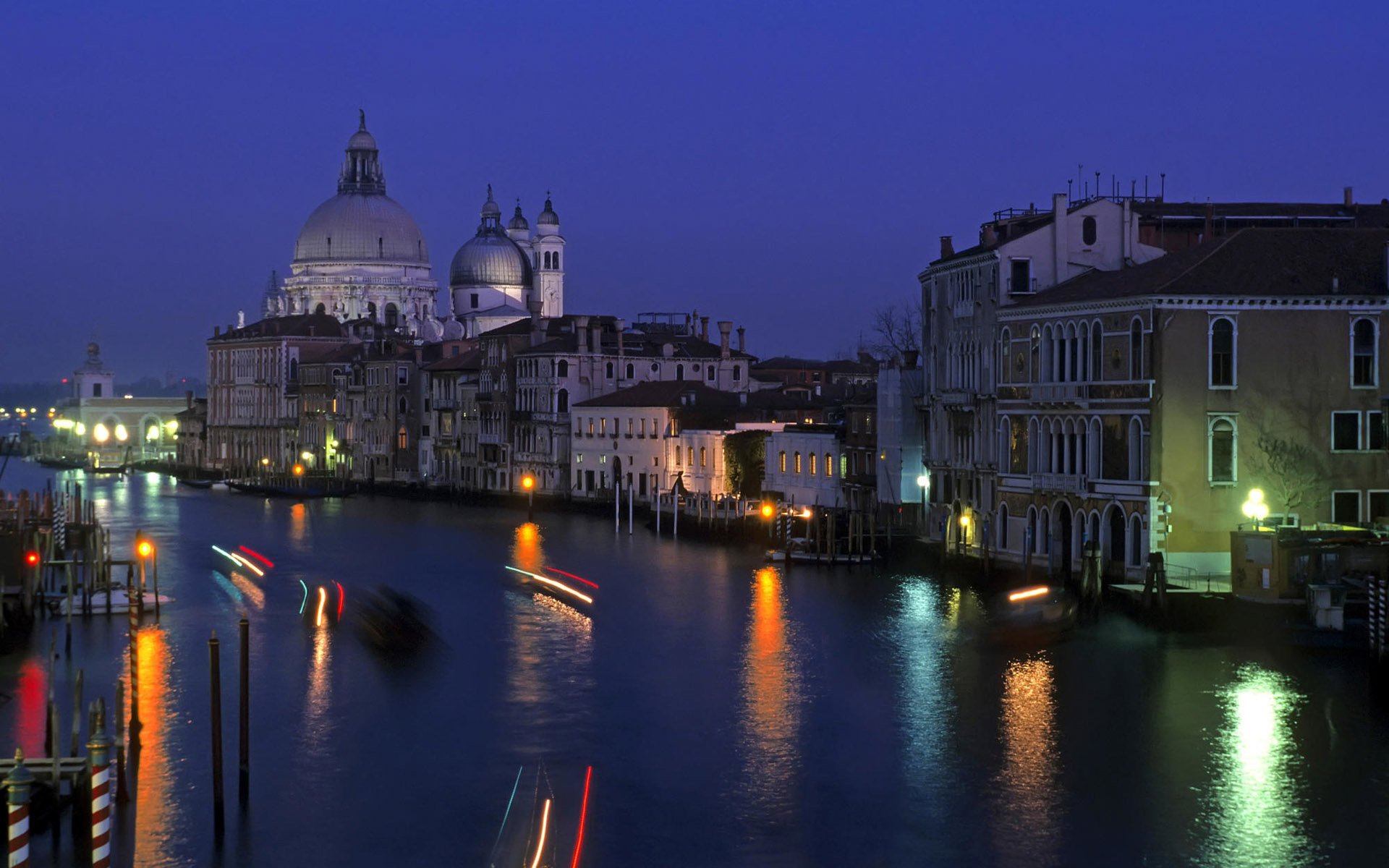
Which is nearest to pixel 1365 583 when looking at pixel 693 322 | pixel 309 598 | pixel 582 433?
pixel 309 598

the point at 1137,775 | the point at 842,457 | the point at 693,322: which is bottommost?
the point at 1137,775

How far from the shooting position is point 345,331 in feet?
270

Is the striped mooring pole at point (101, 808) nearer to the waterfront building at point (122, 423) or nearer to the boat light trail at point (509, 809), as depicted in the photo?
the boat light trail at point (509, 809)

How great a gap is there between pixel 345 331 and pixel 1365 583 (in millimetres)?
62890

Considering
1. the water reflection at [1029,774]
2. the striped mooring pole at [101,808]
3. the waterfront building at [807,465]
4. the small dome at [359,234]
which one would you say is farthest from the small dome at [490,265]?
the striped mooring pole at [101,808]

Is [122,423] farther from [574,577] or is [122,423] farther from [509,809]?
[509,809]

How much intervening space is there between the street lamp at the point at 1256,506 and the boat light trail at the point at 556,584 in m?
9.52

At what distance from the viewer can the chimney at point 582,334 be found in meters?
55.7

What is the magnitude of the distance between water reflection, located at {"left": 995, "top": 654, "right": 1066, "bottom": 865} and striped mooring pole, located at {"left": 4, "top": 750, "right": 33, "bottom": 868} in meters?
6.85

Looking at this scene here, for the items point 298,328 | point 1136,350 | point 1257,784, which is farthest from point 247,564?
point 298,328

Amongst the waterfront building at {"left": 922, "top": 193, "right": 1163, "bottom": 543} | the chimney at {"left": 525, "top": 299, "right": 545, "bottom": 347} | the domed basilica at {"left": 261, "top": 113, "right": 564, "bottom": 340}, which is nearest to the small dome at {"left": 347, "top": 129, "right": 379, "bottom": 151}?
the domed basilica at {"left": 261, "top": 113, "right": 564, "bottom": 340}

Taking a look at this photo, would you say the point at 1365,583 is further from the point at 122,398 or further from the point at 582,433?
the point at 122,398

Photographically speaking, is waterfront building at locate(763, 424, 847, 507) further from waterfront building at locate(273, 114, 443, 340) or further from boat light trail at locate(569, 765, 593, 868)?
waterfront building at locate(273, 114, 443, 340)

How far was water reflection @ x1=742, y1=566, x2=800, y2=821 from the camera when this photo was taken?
55.3 feet
